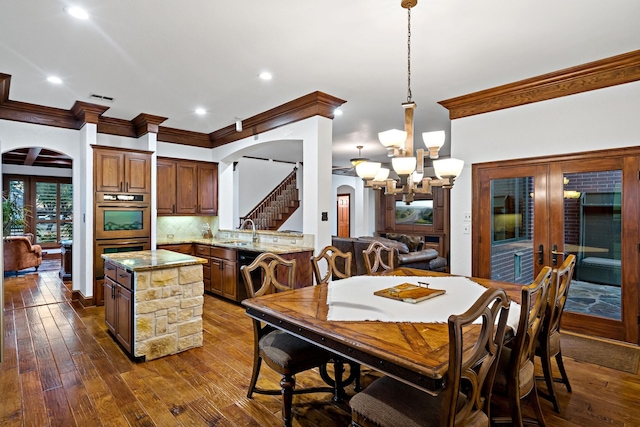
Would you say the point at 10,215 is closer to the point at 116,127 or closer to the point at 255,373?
the point at 116,127

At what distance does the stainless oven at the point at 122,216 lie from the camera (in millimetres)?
5043

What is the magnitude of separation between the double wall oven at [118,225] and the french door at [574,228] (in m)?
4.74

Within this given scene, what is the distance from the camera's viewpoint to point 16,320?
4344 millimetres

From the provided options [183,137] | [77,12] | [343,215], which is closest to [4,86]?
[77,12]

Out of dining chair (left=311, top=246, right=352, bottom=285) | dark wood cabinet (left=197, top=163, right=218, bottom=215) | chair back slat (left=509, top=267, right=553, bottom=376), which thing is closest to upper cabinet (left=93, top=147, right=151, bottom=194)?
dark wood cabinet (left=197, top=163, right=218, bottom=215)

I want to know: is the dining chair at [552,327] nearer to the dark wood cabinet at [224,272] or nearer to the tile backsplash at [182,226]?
the dark wood cabinet at [224,272]

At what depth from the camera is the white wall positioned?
343 centimetres

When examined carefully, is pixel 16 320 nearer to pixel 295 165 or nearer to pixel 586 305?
pixel 586 305

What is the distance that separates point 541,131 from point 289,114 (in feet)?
9.99

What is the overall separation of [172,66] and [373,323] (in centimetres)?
322

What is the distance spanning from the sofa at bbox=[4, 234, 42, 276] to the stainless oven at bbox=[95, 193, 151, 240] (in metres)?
3.67

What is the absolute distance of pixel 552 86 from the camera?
379cm

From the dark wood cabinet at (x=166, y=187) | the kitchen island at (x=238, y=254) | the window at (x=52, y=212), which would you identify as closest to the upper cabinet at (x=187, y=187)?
Result: the dark wood cabinet at (x=166, y=187)

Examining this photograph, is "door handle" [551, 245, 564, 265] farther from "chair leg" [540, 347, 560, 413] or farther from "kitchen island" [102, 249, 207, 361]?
"kitchen island" [102, 249, 207, 361]
